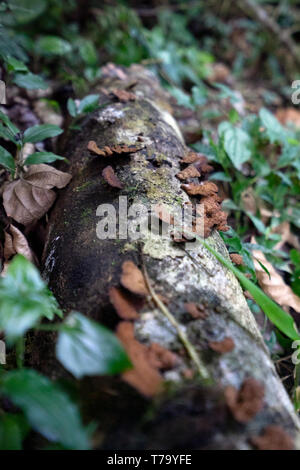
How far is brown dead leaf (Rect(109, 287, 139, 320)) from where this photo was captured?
54.5 inches

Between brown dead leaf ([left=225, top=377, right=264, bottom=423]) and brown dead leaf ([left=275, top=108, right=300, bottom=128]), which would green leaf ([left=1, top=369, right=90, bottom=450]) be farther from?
brown dead leaf ([left=275, top=108, right=300, bottom=128])

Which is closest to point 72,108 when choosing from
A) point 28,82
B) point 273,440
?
point 28,82

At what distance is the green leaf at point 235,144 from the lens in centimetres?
303

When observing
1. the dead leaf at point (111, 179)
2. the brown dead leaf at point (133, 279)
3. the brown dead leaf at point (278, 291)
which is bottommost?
the brown dead leaf at point (278, 291)

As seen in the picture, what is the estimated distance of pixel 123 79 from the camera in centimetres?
344

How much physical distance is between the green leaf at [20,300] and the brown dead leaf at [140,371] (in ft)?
0.99

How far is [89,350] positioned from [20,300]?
0.90 ft

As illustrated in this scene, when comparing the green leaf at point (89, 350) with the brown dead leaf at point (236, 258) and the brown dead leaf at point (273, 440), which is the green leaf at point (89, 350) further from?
the brown dead leaf at point (236, 258)

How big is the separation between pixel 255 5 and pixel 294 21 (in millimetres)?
894

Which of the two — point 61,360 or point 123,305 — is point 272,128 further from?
point 61,360

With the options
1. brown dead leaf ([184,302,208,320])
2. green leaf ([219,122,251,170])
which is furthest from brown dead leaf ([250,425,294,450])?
green leaf ([219,122,251,170])

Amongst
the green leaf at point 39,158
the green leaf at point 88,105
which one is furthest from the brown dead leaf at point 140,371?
the green leaf at point 88,105

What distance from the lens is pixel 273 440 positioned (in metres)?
1.17

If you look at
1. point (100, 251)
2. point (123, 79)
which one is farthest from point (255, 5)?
point (100, 251)
